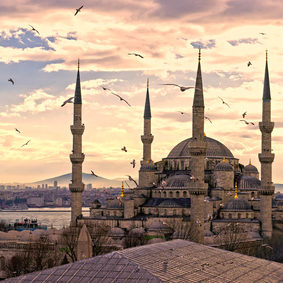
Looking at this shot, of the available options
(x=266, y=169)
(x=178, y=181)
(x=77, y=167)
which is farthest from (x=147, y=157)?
(x=266, y=169)

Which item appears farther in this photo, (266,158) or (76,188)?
(76,188)

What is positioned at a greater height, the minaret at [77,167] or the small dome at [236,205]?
the minaret at [77,167]

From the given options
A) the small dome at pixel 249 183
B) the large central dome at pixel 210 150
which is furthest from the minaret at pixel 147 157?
the small dome at pixel 249 183

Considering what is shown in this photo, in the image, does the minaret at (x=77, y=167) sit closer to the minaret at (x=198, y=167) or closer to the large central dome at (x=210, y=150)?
the large central dome at (x=210, y=150)

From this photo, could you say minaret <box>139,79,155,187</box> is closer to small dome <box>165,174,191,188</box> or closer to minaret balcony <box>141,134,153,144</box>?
minaret balcony <box>141,134,153,144</box>

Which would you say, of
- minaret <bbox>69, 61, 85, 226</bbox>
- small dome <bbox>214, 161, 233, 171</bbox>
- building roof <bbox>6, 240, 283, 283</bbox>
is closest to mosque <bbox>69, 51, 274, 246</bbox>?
minaret <bbox>69, 61, 85, 226</bbox>

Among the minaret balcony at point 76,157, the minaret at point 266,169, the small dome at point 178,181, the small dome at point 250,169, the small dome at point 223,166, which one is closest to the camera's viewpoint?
the minaret at point 266,169

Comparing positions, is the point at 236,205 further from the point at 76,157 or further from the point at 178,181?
the point at 76,157
